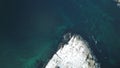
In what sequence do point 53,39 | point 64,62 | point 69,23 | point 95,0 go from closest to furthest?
point 64,62 → point 53,39 → point 69,23 → point 95,0

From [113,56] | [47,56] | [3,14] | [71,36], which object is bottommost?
[113,56]

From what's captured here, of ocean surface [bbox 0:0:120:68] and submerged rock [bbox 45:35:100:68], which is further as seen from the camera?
ocean surface [bbox 0:0:120:68]

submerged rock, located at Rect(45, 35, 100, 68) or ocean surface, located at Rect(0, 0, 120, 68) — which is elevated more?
ocean surface, located at Rect(0, 0, 120, 68)

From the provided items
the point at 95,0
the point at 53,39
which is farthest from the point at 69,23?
the point at 95,0

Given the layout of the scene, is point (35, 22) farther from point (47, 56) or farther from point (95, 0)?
point (95, 0)
